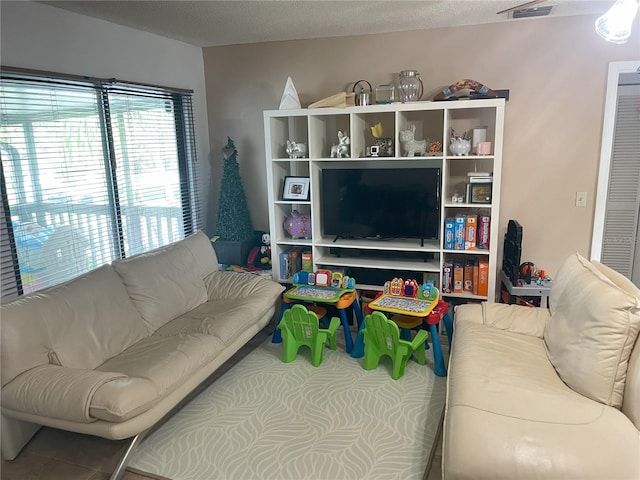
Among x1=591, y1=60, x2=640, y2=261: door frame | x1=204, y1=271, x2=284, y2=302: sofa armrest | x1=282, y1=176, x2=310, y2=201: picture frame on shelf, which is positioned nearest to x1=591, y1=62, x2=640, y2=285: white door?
x1=591, y1=60, x2=640, y2=261: door frame

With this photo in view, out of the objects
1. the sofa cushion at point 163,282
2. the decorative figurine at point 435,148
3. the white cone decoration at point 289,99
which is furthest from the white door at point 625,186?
the sofa cushion at point 163,282

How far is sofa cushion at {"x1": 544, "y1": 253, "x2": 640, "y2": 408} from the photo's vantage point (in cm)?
196

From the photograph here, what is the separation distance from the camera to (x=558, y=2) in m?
2.92

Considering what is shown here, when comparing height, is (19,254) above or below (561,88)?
below

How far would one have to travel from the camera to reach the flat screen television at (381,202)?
3504 millimetres

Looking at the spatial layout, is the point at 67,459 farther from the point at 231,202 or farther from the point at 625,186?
the point at 625,186

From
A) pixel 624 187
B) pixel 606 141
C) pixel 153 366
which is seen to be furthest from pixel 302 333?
pixel 624 187

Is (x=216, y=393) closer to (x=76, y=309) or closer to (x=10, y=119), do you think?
(x=76, y=309)

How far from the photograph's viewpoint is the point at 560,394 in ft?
6.74

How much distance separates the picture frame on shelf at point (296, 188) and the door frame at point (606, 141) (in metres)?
2.17

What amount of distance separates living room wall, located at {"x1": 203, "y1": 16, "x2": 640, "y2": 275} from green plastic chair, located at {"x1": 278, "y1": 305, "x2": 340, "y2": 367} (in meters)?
1.68

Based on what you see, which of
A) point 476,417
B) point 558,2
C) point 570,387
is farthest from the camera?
point 558,2

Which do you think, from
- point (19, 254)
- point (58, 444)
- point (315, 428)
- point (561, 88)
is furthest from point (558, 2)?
point (58, 444)

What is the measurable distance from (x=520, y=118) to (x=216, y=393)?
9.47 feet
